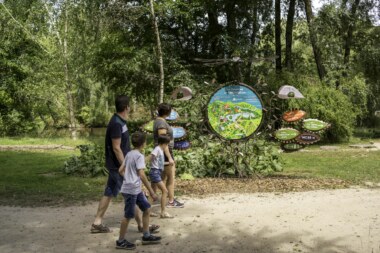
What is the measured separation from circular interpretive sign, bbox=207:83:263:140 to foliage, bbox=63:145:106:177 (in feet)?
9.97

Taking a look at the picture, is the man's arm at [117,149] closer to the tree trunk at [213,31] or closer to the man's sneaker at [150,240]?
the man's sneaker at [150,240]

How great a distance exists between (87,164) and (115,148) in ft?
18.5

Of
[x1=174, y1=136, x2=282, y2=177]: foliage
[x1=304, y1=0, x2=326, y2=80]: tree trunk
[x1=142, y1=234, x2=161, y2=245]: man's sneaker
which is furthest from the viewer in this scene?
[x1=304, y1=0, x2=326, y2=80]: tree trunk

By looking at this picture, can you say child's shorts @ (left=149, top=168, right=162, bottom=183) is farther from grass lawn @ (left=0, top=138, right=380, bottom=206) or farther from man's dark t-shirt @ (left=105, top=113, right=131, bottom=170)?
grass lawn @ (left=0, top=138, right=380, bottom=206)

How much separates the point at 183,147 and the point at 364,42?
18.4 m

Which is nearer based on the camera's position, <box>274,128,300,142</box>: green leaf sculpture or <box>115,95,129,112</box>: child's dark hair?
<box>115,95,129,112</box>: child's dark hair

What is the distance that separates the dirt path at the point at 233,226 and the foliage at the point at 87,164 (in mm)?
3374

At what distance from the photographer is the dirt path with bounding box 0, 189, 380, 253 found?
5.38 meters

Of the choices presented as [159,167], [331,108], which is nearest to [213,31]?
[331,108]

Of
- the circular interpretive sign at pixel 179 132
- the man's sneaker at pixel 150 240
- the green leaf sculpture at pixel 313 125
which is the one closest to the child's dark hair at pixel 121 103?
the man's sneaker at pixel 150 240

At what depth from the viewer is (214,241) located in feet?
18.3

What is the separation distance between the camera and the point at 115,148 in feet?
19.3

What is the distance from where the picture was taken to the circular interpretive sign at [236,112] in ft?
32.9

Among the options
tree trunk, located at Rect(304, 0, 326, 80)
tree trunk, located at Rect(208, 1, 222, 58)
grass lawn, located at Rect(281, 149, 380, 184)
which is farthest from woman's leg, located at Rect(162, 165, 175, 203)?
tree trunk, located at Rect(208, 1, 222, 58)
